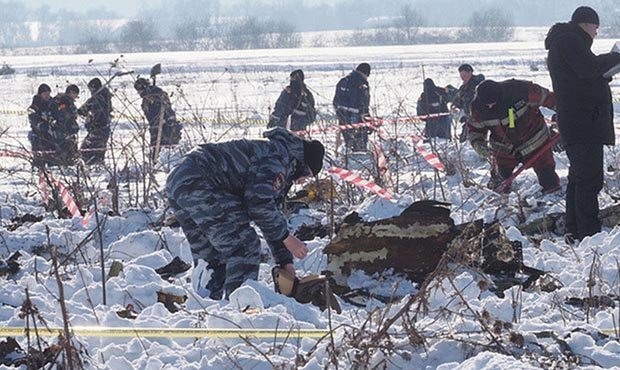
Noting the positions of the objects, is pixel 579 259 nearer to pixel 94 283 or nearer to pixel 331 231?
pixel 331 231

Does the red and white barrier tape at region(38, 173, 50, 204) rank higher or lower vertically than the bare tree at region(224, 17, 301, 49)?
higher

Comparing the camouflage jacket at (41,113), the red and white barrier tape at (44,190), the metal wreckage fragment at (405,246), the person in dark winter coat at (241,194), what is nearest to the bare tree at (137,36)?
the camouflage jacket at (41,113)

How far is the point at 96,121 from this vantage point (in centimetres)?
1116

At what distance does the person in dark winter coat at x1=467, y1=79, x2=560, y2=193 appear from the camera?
920 cm

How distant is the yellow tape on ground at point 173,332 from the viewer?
14.8ft

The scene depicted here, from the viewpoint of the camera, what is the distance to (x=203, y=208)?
5969mm

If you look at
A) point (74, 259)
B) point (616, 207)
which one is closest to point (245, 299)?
point (74, 259)

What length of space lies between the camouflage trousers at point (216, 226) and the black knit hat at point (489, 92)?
363 cm

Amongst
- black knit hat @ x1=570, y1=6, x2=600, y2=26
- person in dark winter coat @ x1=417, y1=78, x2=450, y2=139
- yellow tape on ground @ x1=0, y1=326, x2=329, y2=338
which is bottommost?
person in dark winter coat @ x1=417, y1=78, x2=450, y2=139

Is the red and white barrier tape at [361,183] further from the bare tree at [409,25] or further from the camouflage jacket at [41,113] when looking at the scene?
the bare tree at [409,25]

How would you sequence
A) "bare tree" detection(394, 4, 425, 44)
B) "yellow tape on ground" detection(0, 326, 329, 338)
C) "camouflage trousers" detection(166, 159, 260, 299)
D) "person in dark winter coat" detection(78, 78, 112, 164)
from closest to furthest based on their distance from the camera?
Result: "yellow tape on ground" detection(0, 326, 329, 338) < "camouflage trousers" detection(166, 159, 260, 299) < "person in dark winter coat" detection(78, 78, 112, 164) < "bare tree" detection(394, 4, 425, 44)

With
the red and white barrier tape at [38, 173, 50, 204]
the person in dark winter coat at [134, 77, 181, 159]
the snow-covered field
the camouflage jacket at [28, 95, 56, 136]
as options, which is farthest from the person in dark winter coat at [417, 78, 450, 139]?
the red and white barrier tape at [38, 173, 50, 204]

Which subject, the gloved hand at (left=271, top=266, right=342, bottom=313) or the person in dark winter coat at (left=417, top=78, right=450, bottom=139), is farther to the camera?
the person in dark winter coat at (left=417, top=78, right=450, bottom=139)

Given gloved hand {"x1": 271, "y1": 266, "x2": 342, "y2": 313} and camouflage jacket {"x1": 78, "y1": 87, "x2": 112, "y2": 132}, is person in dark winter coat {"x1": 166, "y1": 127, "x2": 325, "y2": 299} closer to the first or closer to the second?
gloved hand {"x1": 271, "y1": 266, "x2": 342, "y2": 313}
